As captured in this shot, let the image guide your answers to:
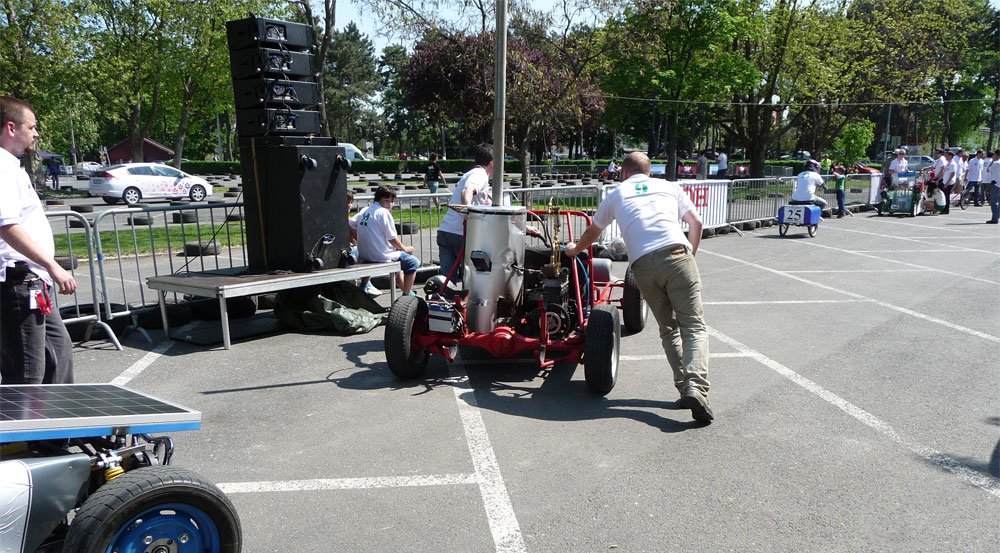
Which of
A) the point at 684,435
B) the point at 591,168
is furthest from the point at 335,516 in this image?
the point at 591,168

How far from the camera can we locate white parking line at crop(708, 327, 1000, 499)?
406 cm

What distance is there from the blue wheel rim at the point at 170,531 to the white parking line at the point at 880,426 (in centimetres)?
395

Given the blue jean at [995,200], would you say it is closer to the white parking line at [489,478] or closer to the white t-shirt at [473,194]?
the white t-shirt at [473,194]

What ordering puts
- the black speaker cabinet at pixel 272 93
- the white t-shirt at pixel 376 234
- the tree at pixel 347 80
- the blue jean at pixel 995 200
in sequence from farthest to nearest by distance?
the tree at pixel 347 80 < the blue jean at pixel 995 200 < the white t-shirt at pixel 376 234 < the black speaker cabinet at pixel 272 93

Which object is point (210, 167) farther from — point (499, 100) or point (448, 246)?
point (499, 100)

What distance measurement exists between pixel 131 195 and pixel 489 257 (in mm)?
24605

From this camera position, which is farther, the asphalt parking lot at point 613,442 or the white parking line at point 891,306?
the white parking line at point 891,306

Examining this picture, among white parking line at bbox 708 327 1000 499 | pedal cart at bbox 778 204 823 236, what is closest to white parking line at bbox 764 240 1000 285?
pedal cart at bbox 778 204 823 236

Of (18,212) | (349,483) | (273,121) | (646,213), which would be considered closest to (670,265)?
(646,213)

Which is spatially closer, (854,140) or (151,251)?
(151,251)

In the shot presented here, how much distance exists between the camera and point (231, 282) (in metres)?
6.80

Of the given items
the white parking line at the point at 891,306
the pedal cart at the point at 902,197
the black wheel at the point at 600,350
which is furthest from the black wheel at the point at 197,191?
the black wheel at the point at 600,350

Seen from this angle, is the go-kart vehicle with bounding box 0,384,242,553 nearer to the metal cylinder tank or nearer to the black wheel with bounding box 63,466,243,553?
the black wheel with bounding box 63,466,243,553

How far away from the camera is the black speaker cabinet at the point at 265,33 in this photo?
23.2ft
